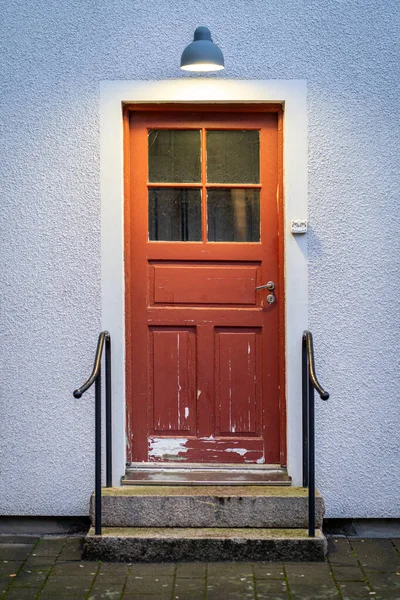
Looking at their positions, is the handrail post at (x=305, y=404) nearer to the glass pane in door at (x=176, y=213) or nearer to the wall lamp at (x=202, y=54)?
the glass pane in door at (x=176, y=213)

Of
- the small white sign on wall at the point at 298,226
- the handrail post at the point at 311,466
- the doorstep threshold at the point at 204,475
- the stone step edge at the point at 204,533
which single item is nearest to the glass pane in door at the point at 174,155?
the small white sign on wall at the point at 298,226

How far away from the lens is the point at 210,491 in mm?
5188

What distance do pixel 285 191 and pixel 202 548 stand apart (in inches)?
82.6

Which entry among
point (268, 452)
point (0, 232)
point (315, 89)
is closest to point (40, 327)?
point (0, 232)

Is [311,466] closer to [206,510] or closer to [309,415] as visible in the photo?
[309,415]

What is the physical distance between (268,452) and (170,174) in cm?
179

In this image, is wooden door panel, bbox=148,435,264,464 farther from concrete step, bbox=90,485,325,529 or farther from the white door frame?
concrete step, bbox=90,485,325,529

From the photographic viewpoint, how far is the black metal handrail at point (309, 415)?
4879mm

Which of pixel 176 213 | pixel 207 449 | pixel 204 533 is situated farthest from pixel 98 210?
pixel 204 533

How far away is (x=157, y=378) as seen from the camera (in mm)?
5555

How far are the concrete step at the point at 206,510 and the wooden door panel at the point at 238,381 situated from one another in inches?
21.8

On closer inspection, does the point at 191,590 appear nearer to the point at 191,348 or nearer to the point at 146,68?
the point at 191,348

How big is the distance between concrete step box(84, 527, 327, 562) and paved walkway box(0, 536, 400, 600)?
2.1 inches

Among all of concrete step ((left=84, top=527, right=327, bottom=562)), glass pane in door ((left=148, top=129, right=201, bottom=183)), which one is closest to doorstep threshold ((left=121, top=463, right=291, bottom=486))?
concrete step ((left=84, top=527, right=327, bottom=562))
